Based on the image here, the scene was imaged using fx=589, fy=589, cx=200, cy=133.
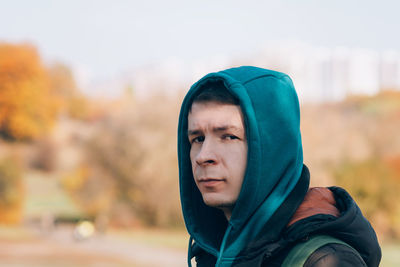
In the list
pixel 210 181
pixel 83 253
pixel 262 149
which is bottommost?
pixel 83 253

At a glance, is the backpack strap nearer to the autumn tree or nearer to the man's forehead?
the man's forehead

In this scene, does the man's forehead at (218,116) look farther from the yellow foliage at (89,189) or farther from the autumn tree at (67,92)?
the autumn tree at (67,92)

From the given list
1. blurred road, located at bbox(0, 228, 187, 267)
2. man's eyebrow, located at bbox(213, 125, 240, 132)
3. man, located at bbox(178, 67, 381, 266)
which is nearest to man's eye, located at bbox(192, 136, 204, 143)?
man, located at bbox(178, 67, 381, 266)

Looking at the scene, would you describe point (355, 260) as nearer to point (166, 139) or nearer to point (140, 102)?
point (166, 139)

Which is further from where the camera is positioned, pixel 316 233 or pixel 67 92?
pixel 67 92

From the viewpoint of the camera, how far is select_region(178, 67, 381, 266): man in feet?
5.36

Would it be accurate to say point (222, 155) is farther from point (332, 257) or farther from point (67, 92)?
point (67, 92)

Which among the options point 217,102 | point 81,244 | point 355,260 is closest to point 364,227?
point 355,260

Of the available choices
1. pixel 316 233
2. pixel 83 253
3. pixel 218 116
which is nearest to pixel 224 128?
pixel 218 116

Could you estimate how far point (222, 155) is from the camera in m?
1.77

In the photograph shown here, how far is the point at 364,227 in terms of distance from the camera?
1.68 metres

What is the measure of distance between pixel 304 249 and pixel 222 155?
38cm

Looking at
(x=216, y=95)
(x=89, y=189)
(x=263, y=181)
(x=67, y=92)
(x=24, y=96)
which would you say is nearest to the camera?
(x=263, y=181)

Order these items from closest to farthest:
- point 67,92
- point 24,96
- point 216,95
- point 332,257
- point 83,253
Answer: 1. point 332,257
2. point 216,95
3. point 83,253
4. point 24,96
5. point 67,92
